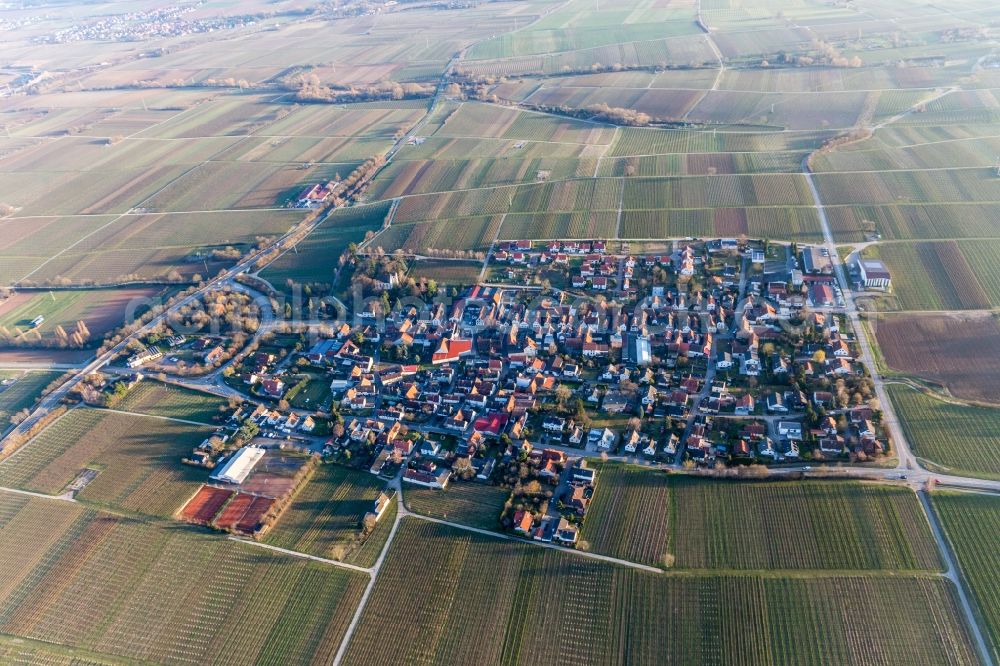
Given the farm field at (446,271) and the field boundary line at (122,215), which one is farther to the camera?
the field boundary line at (122,215)

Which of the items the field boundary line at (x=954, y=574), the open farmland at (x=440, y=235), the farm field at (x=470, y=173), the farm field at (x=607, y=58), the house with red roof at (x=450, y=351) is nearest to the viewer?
the field boundary line at (x=954, y=574)

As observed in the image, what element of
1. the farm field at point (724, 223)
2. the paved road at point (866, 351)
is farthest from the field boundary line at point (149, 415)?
the paved road at point (866, 351)

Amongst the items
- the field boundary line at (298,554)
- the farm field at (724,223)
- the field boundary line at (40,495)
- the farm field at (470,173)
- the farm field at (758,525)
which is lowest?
the field boundary line at (298,554)

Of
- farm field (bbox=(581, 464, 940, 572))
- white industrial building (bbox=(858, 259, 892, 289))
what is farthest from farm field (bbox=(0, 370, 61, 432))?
white industrial building (bbox=(858, 259, 892, 289))

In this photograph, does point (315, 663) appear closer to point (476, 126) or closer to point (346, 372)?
point (346, 372)

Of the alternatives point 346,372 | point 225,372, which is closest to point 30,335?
point 225,372

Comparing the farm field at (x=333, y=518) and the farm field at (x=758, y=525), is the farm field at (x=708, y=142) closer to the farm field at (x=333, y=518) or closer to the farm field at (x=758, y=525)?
the farm field at (x=758, y=525)
